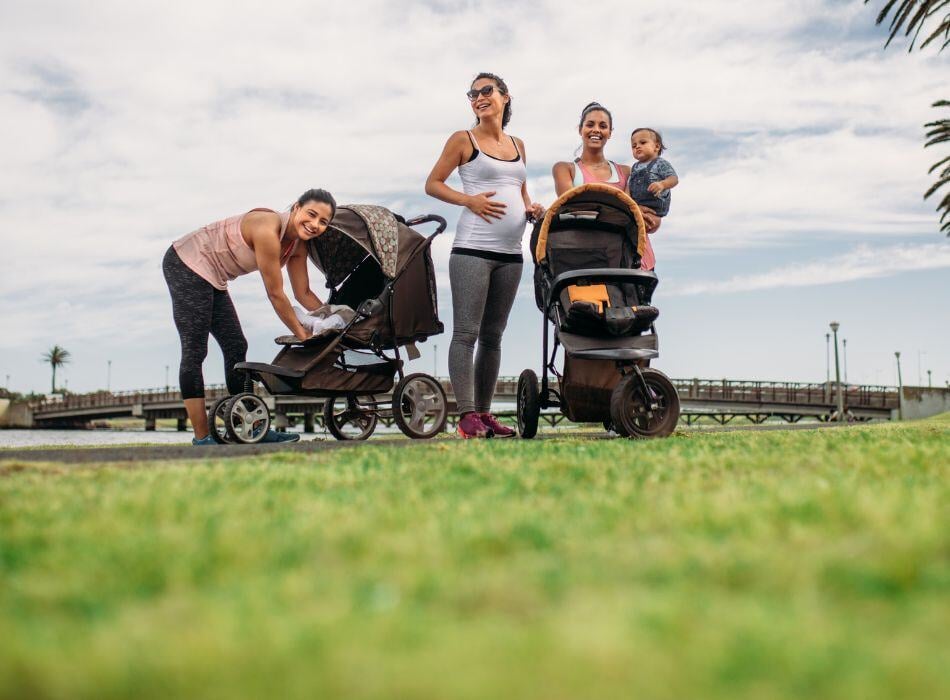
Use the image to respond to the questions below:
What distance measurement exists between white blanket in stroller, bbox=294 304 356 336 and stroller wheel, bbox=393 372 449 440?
0.83 metres

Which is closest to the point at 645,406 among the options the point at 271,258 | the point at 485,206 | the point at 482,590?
the point at 485,206

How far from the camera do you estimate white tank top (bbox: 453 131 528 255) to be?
756 cm

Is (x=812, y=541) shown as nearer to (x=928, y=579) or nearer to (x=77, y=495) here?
(x=928, y=579)

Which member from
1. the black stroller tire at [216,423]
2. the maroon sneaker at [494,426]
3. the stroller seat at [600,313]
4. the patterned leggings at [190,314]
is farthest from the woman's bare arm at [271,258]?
the stroller seat at [600,313]

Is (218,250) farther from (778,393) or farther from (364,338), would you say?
(778,393)

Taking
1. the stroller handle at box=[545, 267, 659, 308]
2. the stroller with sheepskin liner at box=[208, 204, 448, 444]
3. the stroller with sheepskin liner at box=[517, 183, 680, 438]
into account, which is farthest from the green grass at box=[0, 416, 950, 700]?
the stroller with sheepskin liner at box=[208, 204, 448, 444]

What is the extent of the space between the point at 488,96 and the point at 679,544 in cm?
608

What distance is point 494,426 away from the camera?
791cm

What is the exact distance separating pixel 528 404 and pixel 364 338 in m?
1.58

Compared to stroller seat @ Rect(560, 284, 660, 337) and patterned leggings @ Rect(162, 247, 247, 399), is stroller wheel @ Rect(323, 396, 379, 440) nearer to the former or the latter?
patterned leggings @ Rect(162, 247, 247, 399)

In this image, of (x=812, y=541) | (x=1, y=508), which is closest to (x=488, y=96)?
(x=1, y=508)

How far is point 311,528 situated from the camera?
2588mm

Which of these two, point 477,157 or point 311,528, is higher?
point 477,157

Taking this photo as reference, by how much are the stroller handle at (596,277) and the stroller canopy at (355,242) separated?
5.60 feet
